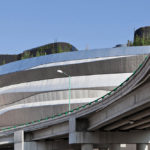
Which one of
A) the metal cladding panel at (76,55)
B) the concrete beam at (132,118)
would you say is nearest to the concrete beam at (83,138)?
the concrete beam at (132,118)

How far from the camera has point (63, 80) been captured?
68.4 meters

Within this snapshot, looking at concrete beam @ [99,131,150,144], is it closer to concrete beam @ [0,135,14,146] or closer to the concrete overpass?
the concrete overpass

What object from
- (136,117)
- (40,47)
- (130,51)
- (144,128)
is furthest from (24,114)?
(40,47)

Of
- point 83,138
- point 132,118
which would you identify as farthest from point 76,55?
point 132,118

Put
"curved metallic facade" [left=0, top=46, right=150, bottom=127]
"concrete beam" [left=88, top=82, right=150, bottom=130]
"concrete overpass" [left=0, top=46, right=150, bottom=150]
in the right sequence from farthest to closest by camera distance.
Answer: "curved metallic facade" [left=0, top=46, right=150, bottom=127] → "concrete overpass" [left=0, top=46, right=150, bottom=150] → "concrete beam" [left=88, top=82, right=150, bottom=130]

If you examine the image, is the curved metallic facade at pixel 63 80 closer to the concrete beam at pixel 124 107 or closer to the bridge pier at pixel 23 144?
the bridge pier at pixel 23 144

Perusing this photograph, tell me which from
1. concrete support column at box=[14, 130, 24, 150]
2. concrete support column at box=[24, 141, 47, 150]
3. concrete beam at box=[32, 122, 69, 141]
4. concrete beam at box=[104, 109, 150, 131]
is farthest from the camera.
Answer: concrete support column at box=[24, 141, 47, 150]

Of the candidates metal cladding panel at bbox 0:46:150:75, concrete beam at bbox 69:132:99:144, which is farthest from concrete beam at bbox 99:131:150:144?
metal cladding panel at bbox 0:46:150:75

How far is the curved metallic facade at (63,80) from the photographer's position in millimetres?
65500

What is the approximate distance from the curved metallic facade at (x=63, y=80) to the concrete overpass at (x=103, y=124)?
1932 centimetres

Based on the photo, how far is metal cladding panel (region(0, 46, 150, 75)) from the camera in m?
66.7

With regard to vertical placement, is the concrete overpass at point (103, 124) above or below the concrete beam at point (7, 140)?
above

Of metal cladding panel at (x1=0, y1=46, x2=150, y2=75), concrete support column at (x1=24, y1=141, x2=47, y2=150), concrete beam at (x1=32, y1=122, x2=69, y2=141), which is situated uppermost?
metal cladding panel at (x1=0, y1=46, x2=150, y2=75)

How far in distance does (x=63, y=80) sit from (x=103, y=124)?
1455 inches
